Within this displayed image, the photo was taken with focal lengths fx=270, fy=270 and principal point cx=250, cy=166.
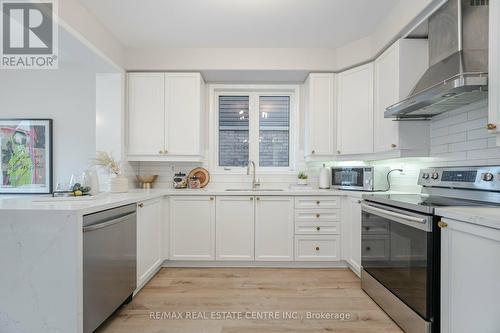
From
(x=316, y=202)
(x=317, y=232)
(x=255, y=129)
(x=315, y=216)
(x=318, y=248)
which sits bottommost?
(x=318, y=248)

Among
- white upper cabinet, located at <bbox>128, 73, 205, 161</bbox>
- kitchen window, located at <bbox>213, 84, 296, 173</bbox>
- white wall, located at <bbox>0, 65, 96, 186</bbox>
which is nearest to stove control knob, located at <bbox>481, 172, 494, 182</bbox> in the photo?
kitchen window, located at <bbox>213, 84, 296, 173</bbox>

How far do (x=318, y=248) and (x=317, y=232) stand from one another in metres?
0.18

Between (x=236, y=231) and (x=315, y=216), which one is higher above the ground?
(x=315, y=216)

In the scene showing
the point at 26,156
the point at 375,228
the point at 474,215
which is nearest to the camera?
the point at 474,215

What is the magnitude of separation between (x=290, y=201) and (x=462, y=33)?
6.73 ft

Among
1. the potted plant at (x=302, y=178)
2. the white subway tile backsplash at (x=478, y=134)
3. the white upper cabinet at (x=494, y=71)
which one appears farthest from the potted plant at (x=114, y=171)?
the white subway tile backsplash at (x=478, y=134)

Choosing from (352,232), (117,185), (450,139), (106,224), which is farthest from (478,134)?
(117,185)

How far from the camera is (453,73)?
184 cm

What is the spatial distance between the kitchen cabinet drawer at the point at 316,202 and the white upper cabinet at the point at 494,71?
1.69 m

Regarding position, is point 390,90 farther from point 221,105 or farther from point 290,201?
point 221,105

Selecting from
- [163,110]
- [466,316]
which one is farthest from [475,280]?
[163,110]

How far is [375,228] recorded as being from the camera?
223 cm

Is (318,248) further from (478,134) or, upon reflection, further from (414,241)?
(478,134)

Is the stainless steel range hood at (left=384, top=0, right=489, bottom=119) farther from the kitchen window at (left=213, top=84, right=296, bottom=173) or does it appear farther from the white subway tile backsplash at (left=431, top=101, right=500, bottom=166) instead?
the kitchen window at (left=213, top=84, right=296, bottom=173)
